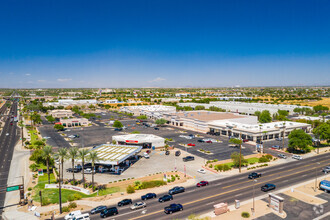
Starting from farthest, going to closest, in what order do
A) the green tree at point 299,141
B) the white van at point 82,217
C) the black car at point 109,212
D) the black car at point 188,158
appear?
the green tree at point 299,141 → the black car at point 188,158 → the black car at point 109,212 → the white van at point 82,217

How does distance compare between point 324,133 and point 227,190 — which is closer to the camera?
point 227,190

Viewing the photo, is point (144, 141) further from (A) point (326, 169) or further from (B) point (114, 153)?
(A) point (326, 169)

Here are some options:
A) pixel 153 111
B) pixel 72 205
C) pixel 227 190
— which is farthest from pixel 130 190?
pixel 153 111

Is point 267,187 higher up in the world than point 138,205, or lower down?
lower down

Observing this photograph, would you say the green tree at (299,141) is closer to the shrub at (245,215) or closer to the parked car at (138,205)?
the shrub at (245,215)

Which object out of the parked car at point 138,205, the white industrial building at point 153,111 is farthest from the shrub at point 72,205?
the white industrial building at point 153,111

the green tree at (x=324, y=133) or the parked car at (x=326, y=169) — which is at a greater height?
the green tree at (x=324, y=133)
